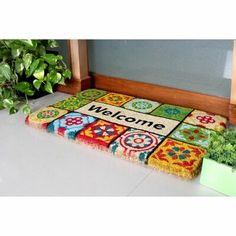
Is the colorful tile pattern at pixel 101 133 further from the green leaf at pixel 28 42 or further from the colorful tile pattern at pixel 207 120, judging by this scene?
the green leaf at pixel 28 42

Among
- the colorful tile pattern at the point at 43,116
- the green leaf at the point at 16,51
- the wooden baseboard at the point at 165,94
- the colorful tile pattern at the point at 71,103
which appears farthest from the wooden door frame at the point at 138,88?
the green leaf at the point at 16,51

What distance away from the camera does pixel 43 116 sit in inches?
57.9

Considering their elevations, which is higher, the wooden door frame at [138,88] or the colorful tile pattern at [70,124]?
the wooden door frame at [138,88]

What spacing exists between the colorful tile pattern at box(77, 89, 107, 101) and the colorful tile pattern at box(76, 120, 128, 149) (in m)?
0.35

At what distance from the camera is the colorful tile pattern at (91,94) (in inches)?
67.4

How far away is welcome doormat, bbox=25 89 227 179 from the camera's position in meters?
1.12

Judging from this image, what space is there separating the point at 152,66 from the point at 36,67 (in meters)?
0.61

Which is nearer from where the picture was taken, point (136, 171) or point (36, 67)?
point (136, 171)

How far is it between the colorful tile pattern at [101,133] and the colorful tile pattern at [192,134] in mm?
229

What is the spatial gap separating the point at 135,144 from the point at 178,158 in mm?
186
